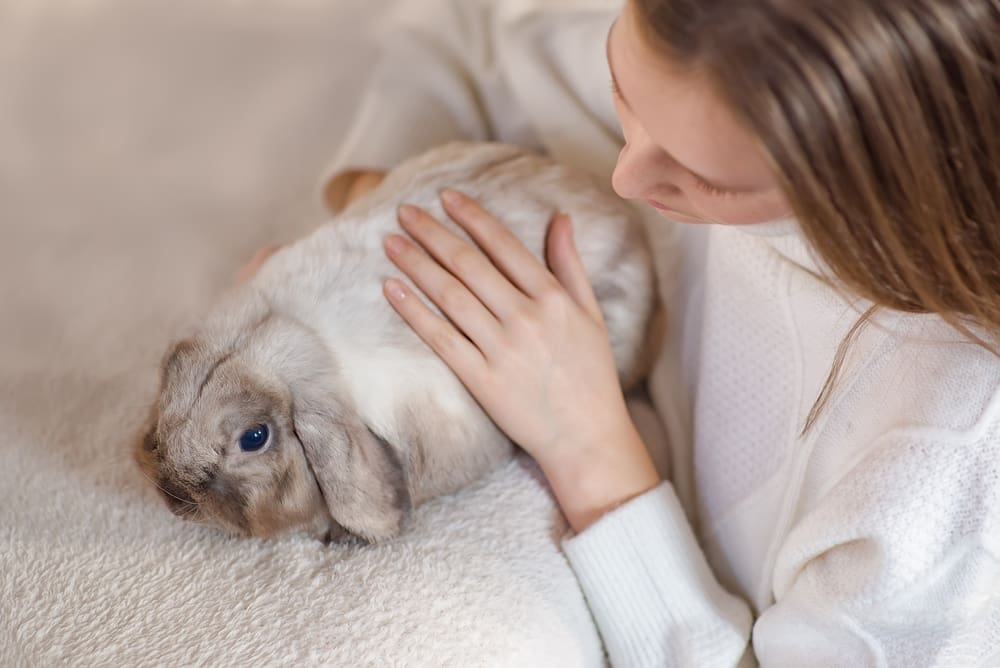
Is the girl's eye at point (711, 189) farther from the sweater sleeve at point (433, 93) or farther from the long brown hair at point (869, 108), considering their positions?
the sweater sleeve at point (433, 93)

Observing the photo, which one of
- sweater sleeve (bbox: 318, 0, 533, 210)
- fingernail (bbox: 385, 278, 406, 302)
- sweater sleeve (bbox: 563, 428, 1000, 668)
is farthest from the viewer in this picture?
sweater sleeve (bbox: 318, 0, 533, 210)

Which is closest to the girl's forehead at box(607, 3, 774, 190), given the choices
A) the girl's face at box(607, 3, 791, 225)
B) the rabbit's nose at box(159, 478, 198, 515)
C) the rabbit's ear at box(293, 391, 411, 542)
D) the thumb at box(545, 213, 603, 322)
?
the girl's face at box(607, 3, 791, 225)

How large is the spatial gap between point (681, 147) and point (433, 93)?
2.17ft

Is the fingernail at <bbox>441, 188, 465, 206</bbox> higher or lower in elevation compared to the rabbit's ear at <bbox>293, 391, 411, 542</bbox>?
higher

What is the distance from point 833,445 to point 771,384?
0.33ft

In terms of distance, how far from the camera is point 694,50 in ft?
1.82

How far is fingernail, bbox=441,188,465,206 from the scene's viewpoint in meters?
0.86

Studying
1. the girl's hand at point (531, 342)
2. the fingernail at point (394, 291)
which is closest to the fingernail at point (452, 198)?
the girl's hand at point (531, 342)

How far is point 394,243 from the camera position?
83cm

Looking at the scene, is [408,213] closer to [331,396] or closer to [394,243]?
[394,243]

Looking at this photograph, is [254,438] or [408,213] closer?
[254,438]

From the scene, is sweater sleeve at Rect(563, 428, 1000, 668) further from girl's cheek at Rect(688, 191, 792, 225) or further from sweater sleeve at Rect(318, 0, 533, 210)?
sweater sleeve at Rect(318, 0, 533, 210)

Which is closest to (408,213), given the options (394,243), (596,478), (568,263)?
(394,243)

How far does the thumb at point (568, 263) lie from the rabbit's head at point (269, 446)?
0.24 m
